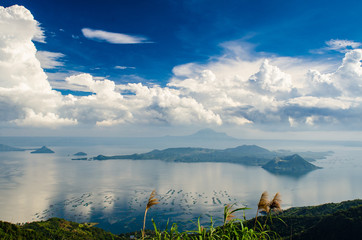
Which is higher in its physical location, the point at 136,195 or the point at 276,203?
the point at 276,203

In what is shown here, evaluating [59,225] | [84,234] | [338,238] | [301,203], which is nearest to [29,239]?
[84,234]

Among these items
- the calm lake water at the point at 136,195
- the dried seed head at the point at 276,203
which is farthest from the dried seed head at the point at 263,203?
the calm lake water at the point at 136,195

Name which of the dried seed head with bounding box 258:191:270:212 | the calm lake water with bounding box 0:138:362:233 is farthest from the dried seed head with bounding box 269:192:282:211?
the calm lake water with bounding box 0:138:362:233

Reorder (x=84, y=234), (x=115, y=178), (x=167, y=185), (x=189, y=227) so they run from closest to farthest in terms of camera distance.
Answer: (x=84, y=234) → (x=189, y=227) → (x=167, y=185) → (x=115, y=178)

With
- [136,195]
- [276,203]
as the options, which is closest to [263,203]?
[276,203]

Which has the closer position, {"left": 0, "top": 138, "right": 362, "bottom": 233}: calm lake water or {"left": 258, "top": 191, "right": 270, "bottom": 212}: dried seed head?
{"left": 258, "top": 191, "right": 270, "bottom": 212}: dried seed head

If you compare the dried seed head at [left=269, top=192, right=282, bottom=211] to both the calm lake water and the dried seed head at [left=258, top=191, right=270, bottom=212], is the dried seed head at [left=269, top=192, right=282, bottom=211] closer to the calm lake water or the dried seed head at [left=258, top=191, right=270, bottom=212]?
the dried seed head at [left=258, top=191, right=270, bottom=212]

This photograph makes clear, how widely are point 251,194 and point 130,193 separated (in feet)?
240

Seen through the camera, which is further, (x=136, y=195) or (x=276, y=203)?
(x=136, y=195)

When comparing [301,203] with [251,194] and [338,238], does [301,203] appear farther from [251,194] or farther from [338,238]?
[338,238]

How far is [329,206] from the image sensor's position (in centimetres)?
8900

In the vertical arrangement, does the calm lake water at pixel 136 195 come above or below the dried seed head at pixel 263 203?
below

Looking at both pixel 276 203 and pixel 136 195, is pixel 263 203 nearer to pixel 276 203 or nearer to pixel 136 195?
pixel 276 203

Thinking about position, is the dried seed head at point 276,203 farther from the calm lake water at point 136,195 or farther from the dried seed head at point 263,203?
the calm lake water at point 136,195
